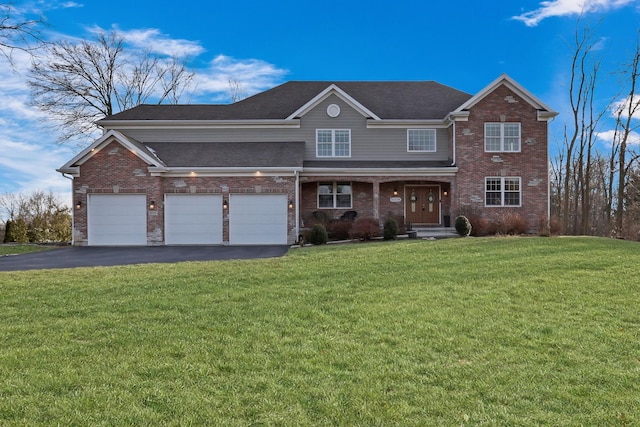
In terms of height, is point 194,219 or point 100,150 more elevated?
point 100,150

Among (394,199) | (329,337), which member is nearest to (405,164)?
(394,199)

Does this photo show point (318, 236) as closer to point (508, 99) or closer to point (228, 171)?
point (228, 171)

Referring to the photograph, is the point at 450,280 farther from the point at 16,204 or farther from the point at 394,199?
the point at 16,204

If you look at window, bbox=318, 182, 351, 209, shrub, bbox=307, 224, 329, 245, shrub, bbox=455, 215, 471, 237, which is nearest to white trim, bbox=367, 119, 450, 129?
window, bbox=318, 182, 351, 209

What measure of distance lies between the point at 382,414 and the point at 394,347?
164 cm

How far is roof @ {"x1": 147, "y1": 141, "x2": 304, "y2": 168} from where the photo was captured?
1950 cm

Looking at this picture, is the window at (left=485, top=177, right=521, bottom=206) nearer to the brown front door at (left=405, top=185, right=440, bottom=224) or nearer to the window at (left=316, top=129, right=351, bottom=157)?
the brown front door at (left=405, top=185, right=440, bottom=224)

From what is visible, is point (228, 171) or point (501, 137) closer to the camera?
point (228, 171)

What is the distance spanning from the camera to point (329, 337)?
5.37m

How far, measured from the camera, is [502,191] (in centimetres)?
2081

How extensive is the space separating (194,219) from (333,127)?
8.58 m

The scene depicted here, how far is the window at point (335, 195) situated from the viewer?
2202 cm

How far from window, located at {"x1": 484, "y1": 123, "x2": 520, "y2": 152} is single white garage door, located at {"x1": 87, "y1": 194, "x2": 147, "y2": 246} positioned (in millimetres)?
16691

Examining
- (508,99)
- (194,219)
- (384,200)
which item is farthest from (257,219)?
(508,99)
